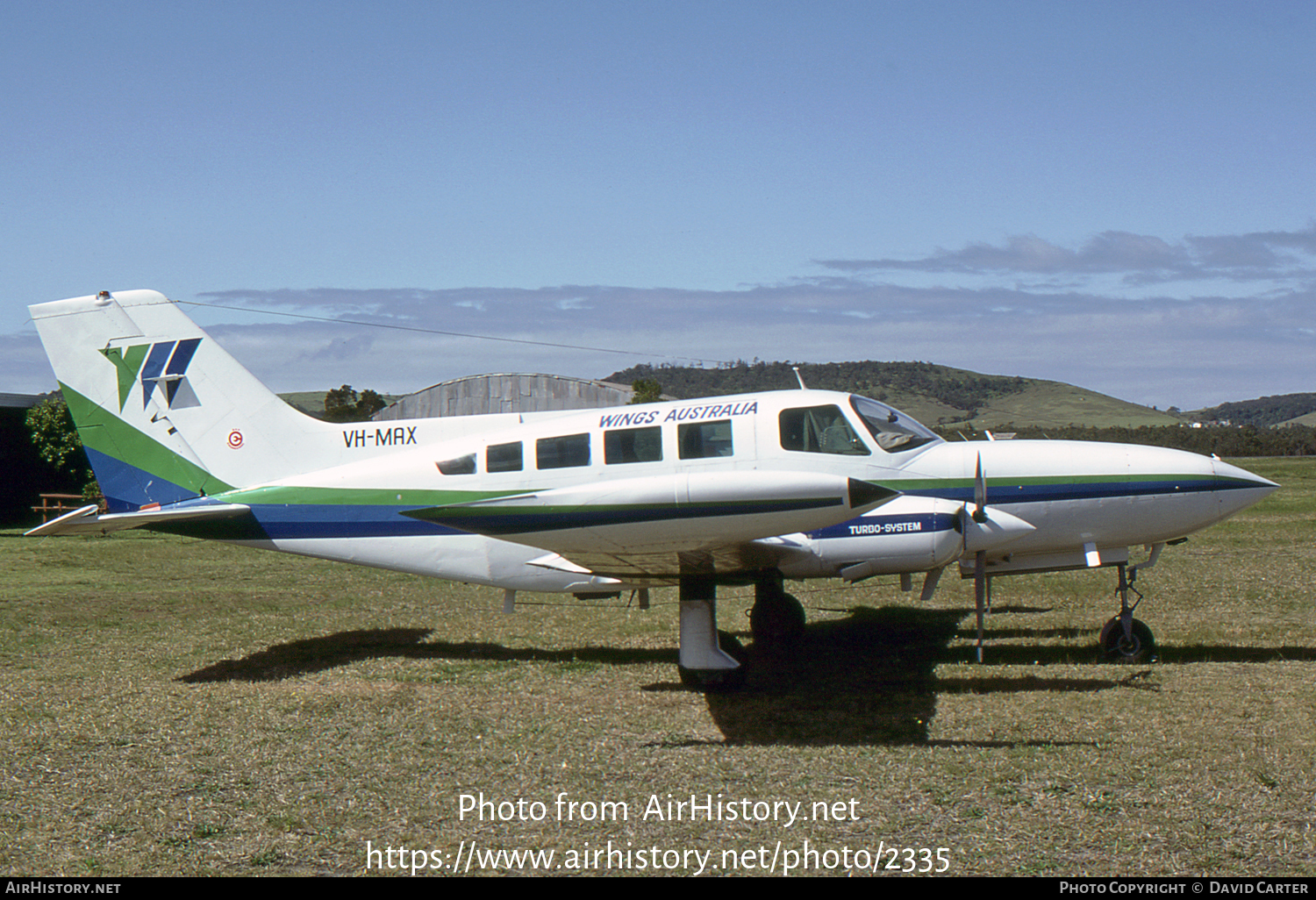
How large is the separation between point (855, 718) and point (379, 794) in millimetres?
3787

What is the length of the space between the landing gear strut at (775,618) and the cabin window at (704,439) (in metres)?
1.92

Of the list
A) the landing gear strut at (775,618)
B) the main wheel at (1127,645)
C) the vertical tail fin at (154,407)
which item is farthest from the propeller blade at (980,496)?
the vertical tail fin at (154,407)

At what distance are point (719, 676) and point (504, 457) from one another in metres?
2.98

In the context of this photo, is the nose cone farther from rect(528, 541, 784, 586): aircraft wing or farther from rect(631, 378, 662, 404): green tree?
rect(631, 378, 662, 404): green tree

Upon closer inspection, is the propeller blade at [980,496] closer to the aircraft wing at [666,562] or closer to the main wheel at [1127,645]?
the main wheel at [1127,645]

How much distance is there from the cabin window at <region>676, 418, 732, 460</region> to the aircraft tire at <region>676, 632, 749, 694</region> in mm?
1678

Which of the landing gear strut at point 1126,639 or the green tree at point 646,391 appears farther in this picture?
the green tree at point 646,391

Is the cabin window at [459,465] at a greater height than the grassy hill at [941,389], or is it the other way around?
the grassy hill at [941,389]

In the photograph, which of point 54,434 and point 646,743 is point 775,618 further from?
point 54,434

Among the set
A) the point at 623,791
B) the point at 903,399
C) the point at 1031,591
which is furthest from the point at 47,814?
the point at 903,399

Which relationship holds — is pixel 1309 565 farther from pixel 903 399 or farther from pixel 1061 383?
pixel 1061 383

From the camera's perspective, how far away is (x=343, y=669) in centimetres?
1045

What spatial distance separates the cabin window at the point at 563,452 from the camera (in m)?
9.70
